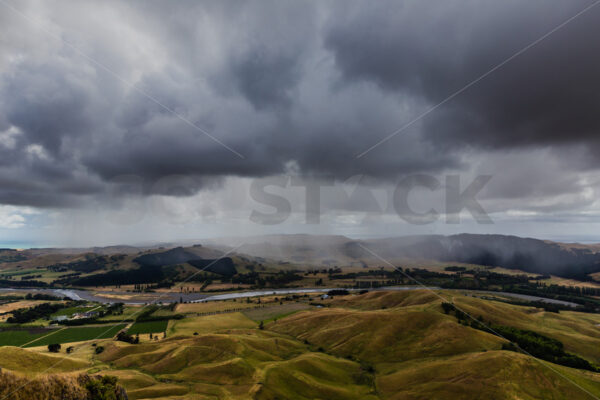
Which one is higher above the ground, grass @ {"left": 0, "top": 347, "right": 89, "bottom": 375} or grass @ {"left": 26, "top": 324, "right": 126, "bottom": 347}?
grass @ {"left": 0, "top": 347, "right": 89, "bottom": 375}

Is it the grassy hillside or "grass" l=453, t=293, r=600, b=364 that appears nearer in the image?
the grassy hillside

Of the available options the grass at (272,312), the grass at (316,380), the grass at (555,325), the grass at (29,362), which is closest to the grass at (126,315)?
the grass at (272,312)

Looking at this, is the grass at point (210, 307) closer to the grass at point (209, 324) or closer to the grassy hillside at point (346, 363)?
the grass at point (209, 324)

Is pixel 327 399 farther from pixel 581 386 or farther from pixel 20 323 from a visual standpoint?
pixel 20 323

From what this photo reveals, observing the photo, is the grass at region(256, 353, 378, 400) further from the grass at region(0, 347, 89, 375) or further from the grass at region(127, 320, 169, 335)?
the grass at region(127, 320, 169, 335)

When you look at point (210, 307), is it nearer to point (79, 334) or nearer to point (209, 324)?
point (209, 324)

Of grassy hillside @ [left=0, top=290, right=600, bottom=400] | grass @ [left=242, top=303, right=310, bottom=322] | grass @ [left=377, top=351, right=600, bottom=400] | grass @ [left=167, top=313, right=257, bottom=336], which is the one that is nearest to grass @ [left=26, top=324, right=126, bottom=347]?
grassy hillside @ [left=0, top=290, right=600, bottom=400]
